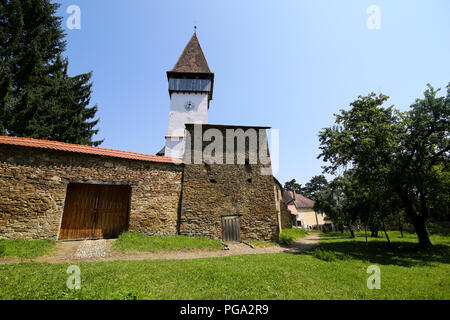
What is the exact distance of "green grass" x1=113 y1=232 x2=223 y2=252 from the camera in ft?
28.4

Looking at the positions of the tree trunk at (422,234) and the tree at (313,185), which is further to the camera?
the tree at (313,185)

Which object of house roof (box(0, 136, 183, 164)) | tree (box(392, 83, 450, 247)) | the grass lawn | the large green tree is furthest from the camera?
the large green tree

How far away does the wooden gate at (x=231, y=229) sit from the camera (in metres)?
11.8

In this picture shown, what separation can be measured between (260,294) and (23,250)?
29.0ft

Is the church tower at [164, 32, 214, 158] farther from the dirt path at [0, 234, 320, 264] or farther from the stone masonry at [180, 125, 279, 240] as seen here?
the dirt path at [0, 234, 320, 264]

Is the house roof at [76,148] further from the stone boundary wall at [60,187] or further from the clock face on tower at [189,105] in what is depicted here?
the clock face on tower at [189,105]

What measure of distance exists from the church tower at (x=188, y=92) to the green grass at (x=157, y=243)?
1395 cm

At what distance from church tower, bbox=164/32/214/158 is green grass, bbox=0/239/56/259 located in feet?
51.1

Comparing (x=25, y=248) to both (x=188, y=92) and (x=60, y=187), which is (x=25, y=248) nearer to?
(x=60, y=187)

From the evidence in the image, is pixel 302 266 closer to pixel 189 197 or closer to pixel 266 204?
pixel 266 204

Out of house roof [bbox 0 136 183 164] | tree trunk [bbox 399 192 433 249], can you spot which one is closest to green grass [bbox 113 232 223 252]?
house roof [bbox 0 136 183 164]

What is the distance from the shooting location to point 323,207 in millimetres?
22938

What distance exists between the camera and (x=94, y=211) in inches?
396

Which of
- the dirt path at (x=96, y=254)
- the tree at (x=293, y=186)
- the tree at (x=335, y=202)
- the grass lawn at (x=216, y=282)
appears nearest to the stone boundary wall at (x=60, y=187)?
the dirt path at (x=96, y=254)
